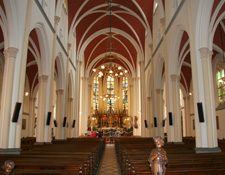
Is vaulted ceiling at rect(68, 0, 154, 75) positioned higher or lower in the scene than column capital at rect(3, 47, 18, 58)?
higher

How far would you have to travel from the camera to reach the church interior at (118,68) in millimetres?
6137

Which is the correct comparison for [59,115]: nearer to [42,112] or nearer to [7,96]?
[42,112]

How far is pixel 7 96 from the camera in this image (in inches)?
311

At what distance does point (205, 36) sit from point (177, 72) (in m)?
4.34

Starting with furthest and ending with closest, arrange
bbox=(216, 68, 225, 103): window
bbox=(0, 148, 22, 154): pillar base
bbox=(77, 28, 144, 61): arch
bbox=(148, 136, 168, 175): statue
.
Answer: bbox=(77, 28, 144, 61): arch, bbox=(216, 68, 225, 103): window, bbox=(0, 148, 22, 154): pillar base, bbox=(148, 136, 168, 175): statue

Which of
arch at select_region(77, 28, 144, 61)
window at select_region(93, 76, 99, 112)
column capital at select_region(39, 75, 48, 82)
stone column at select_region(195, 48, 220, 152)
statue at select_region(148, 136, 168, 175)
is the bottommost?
statue at select_region(148, 136, 168, 175)

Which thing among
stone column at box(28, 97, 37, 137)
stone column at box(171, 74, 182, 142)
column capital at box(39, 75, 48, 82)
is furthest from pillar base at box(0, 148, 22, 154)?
stone column at box(28, 97, 37, 137)

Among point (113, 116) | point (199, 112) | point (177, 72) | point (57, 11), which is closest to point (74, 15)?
point (57, 11)

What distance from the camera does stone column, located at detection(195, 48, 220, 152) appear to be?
8014mm

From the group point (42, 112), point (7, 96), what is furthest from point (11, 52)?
point (42, 112)

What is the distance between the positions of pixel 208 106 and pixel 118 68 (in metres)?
9.96

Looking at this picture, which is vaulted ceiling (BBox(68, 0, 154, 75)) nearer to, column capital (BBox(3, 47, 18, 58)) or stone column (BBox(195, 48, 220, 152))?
stone column (BBox(195, 48, 220, 152))

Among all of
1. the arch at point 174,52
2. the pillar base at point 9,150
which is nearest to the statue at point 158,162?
the pillar base at point 9,150

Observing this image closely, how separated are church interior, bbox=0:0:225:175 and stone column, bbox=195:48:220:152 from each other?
3 cm
